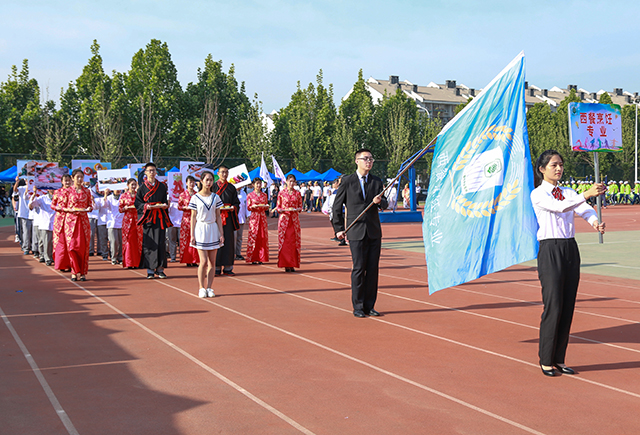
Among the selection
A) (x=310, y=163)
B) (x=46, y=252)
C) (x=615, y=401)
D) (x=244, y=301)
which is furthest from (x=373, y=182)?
(x=310, y=163)

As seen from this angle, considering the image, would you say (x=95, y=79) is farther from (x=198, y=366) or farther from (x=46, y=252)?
(x=198, y=366)

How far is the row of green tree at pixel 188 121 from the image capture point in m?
41.4

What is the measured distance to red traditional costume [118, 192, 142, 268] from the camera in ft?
40.0

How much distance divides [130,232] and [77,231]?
1.75 m

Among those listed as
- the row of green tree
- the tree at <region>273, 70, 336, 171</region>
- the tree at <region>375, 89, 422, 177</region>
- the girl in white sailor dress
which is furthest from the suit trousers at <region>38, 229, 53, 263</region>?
the tree at <region>375, 89, 422, 177</region>

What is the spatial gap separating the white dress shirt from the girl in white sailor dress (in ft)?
17.1

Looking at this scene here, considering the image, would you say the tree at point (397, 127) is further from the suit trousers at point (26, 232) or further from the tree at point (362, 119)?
the suit trousers at point (26, 232)

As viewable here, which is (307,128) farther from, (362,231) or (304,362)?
(304,362)

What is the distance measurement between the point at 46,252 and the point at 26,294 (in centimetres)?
389

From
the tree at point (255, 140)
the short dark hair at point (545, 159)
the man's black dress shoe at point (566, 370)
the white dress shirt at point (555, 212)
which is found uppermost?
the tree at point (255, 140)

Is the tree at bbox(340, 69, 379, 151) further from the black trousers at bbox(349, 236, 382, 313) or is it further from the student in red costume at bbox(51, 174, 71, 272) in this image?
the black trousers at bbox(349, 236, 382, 313)

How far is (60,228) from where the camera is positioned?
10852mm

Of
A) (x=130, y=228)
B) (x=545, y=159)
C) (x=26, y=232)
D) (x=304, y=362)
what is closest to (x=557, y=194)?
(x=545, y=159)

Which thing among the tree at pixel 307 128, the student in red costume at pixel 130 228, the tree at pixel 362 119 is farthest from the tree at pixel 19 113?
the student in red costume at pixel 130 228
